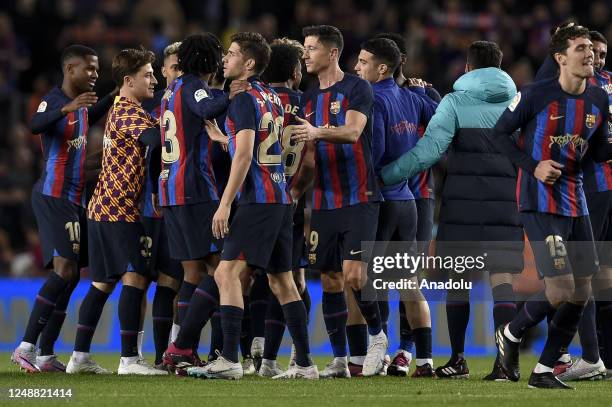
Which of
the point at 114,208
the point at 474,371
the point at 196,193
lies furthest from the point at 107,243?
the point at 474,371

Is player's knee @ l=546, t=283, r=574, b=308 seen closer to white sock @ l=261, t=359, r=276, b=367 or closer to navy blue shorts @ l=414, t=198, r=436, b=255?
navy blue shorts @ l=414, t=198, r=436, b=255

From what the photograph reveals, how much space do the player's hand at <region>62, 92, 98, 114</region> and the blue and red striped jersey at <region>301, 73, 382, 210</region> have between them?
1.61 metres

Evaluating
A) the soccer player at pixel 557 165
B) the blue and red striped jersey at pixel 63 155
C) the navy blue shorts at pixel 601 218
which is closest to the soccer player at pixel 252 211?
the soccer player at pixel 557 165

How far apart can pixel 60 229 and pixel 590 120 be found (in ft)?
13.7

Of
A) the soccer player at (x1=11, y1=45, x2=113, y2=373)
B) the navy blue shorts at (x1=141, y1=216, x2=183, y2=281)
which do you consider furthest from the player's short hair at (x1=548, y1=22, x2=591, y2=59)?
the soccer player at (x1=11, y1=45, x2=113, y2=373)

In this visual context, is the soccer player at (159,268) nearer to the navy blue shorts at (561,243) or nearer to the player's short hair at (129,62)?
the player's short hair at (129,62)

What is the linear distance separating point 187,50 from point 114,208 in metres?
1.33

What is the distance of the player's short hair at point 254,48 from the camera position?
30.5 feet

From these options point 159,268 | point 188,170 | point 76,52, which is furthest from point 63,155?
point 188,170

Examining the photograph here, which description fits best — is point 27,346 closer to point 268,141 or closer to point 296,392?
point 268,141

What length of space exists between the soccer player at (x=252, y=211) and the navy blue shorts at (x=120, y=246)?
1.04 metres

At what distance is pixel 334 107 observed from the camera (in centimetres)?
959

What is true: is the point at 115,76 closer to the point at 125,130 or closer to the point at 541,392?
the point at 125,130

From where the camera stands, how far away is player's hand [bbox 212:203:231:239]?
8812mm
